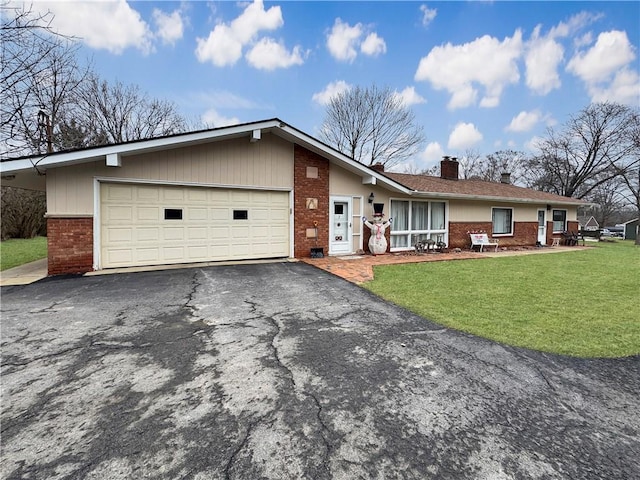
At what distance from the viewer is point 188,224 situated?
28.4ft

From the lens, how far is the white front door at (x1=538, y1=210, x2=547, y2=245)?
54.8ft

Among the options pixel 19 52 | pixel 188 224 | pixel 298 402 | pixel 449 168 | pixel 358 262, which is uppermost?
pixel 19 52

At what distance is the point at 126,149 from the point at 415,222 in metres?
10.1

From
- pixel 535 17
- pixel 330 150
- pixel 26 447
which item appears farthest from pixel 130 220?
pixel 535 17

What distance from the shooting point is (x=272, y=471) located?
5.60ft

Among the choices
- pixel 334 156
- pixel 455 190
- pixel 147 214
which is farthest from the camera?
pixel 455 190

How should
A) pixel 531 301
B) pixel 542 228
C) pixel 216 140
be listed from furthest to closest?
pixel 542 228 → pixel 216 140 → pixel 531 301

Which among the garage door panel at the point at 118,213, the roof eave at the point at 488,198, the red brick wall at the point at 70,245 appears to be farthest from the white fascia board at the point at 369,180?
the red brick wall at the point at 70,245

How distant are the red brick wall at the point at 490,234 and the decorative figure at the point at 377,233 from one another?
13.3ft

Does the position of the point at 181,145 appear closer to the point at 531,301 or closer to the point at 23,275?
the point at 23,275

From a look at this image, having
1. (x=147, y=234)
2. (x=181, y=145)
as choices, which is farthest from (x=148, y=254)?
(x=181, y=145)

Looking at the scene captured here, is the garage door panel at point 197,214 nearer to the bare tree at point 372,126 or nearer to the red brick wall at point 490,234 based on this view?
the red brick wall at point 490,234

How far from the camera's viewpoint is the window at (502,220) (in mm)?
14894

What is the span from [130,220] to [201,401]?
7.12 m
